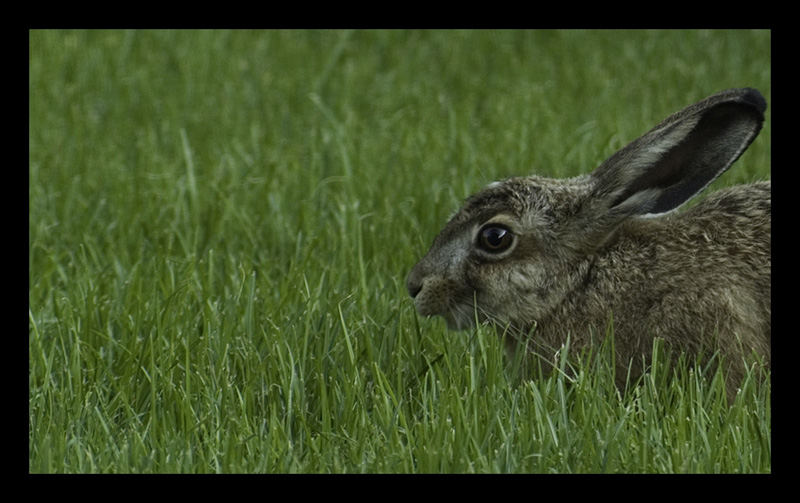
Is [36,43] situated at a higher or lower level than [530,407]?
higher

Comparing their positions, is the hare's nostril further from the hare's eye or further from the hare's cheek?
the hare's eye

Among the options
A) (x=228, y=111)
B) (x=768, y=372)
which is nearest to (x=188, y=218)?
(x=228, y=111)

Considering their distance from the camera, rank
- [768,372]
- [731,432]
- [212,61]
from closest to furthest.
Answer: [731,432], [768,372], [212,61]

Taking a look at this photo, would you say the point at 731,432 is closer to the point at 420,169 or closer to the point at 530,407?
the point at 530,407

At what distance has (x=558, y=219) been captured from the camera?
17.2 ft

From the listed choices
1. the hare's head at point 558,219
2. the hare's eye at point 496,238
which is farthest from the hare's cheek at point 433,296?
the hare's eye at point 496,238

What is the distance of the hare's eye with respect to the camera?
526cm

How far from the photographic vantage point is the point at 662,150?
5.10m

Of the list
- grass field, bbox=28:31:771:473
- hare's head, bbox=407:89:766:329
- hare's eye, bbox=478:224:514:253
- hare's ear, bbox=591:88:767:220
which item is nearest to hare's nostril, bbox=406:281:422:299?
hare's head, bbox=407:89:766:329

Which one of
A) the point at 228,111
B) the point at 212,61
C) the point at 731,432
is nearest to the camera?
the point at 731,432

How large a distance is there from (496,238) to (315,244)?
1656 mm

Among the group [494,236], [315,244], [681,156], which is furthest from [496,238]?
[315,244]

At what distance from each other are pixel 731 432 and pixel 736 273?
867mm

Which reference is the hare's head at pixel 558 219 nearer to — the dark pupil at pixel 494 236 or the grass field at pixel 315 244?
the dark pupil at pixel 494 236
